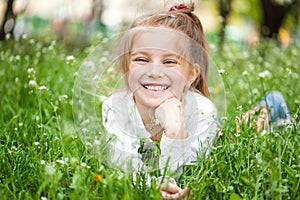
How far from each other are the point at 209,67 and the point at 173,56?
283 mm

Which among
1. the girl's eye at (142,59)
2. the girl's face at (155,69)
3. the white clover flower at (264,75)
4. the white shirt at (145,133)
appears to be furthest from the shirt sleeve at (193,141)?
the white clover flower at (264,75)

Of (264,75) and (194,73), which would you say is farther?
(264,75)

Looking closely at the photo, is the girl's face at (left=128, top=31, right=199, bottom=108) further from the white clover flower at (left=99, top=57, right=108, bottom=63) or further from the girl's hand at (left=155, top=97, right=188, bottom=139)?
the white clover flower at (left=99, top=57, right=108, bottom=63)

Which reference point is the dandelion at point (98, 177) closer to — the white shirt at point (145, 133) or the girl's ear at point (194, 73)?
the white shirt at point (145, 133)

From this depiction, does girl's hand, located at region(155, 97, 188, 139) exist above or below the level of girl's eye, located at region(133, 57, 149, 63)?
below

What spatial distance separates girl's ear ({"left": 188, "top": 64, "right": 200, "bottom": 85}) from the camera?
219 cm

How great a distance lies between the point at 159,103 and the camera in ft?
6.86

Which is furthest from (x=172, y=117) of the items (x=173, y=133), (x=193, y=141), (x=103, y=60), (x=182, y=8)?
(x=182, y=8)

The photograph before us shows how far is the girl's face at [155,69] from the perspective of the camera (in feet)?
6.74

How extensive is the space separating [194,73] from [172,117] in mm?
225

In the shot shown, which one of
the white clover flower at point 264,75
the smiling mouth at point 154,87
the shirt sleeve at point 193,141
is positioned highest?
the white clover flower at point 264,75

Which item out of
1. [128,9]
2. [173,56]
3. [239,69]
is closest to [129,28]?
[173,56]

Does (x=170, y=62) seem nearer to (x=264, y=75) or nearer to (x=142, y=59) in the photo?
(x=142, y=59)

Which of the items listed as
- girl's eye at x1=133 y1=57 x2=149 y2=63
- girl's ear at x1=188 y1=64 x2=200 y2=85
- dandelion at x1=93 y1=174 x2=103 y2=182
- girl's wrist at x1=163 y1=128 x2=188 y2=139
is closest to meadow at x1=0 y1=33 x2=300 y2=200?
dandelion at x1=93 y1=174 x2=103 y2=182
